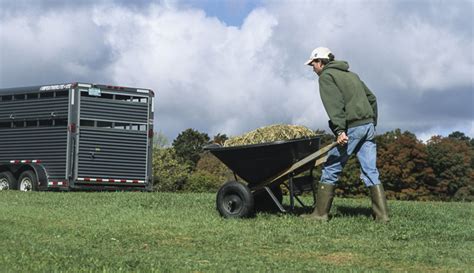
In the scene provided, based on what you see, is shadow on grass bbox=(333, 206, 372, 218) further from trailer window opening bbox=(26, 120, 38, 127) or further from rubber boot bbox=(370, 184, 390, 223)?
trailer window opening bbox=(26, 120, 38, 127)

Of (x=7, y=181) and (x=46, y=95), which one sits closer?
(x=46, y=95)

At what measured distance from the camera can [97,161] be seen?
21.5 meters

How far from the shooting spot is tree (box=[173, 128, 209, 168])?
7212cm

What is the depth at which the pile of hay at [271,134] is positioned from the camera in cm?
983

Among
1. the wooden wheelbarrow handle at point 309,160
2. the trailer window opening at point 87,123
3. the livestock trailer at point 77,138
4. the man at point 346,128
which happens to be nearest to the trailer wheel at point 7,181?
the livestock trailer at point 77,138

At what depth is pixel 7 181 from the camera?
22.7 meters

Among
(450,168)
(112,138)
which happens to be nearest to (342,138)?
(112,138)

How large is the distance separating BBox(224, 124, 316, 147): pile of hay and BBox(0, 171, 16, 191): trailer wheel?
47.0 feet

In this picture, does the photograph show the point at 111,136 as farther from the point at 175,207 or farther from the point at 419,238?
the point at 419,238

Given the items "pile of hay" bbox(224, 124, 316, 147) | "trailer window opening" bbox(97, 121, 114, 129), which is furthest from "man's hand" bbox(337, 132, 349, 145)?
"trailer window opening" bbox(97, 121, 114, 129)

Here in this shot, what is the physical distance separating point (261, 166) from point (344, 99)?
147 centimetres

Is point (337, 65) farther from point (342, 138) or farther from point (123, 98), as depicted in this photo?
point (123, 98)

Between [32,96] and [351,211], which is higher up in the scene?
[32,96]

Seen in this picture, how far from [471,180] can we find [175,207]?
183ft
